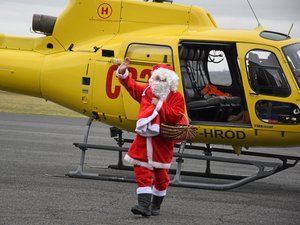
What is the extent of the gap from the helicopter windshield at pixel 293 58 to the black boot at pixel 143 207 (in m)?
3.56

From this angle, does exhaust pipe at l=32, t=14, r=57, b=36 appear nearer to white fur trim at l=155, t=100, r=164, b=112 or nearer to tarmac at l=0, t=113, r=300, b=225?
tarmac at l=0, t=113, r=300, b=225

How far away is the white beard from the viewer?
9.62 meters

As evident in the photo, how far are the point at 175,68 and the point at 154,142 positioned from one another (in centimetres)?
277

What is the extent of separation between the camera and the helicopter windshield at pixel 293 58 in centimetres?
1186

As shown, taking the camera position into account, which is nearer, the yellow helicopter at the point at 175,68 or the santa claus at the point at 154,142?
the santa claus at the point at 154,142

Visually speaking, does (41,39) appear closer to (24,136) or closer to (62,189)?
(62,189)

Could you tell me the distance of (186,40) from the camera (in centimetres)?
1215

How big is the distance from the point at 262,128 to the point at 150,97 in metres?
2.70

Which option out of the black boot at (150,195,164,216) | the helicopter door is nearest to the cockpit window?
the helicopter door

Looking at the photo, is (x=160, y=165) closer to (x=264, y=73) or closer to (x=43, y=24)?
(x=264, y=73)

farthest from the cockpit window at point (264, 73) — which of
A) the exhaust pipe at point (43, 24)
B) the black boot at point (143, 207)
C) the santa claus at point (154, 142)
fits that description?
the exhaust pipe at point (43, 24)

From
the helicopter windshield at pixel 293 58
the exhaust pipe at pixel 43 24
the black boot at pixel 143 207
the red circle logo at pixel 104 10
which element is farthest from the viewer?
the exhaust pipe at pixel 43 24

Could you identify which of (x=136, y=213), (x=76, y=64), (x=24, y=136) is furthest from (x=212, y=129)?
(x=24, y=136)

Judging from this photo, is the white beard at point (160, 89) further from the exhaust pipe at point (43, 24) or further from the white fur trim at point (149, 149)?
the exhaust pipe at point (43, 24)
